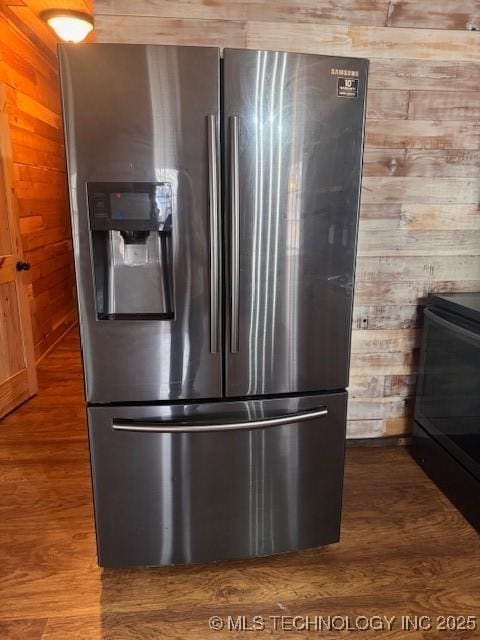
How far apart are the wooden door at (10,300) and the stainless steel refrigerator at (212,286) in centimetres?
172

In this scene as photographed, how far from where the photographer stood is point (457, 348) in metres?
2.08

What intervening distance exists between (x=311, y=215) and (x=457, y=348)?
1077 mm

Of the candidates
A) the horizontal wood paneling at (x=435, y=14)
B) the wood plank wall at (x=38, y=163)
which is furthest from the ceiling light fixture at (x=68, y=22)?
the horizontal wood paneling at (x=435, y=14)

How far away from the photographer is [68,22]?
2.99 metres

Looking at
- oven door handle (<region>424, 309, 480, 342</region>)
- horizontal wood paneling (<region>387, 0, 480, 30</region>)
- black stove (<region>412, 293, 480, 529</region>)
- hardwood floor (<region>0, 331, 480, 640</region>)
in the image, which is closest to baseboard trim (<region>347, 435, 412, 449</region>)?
black stove (<region>412, 293, 480, 529</region>)

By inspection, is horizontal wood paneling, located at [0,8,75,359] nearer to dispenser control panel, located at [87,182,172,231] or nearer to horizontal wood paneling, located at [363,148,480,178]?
dispenser control panel, located at [87,182,172,231]

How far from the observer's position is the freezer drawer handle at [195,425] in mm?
1510

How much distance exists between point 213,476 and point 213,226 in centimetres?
86

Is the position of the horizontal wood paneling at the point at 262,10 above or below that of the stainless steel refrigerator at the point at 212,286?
above

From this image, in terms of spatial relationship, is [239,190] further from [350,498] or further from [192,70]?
[350,498]

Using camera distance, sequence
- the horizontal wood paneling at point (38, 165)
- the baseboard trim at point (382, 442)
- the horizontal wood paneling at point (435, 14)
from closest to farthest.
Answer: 1. the horizontal wood paneling at point (435, 14)
2. the baseboard trim at point (382, 442)
3. the horizontal wood paneling at point (38, 165)

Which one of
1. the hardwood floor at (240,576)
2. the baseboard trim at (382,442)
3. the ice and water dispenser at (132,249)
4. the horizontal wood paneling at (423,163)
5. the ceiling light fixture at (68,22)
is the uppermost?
the ceiling light fixture at (68,22)

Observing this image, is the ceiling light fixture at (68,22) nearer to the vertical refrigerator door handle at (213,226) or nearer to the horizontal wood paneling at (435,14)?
the horizontal wood paneling at (435,14)

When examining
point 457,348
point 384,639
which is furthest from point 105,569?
point 457,348
